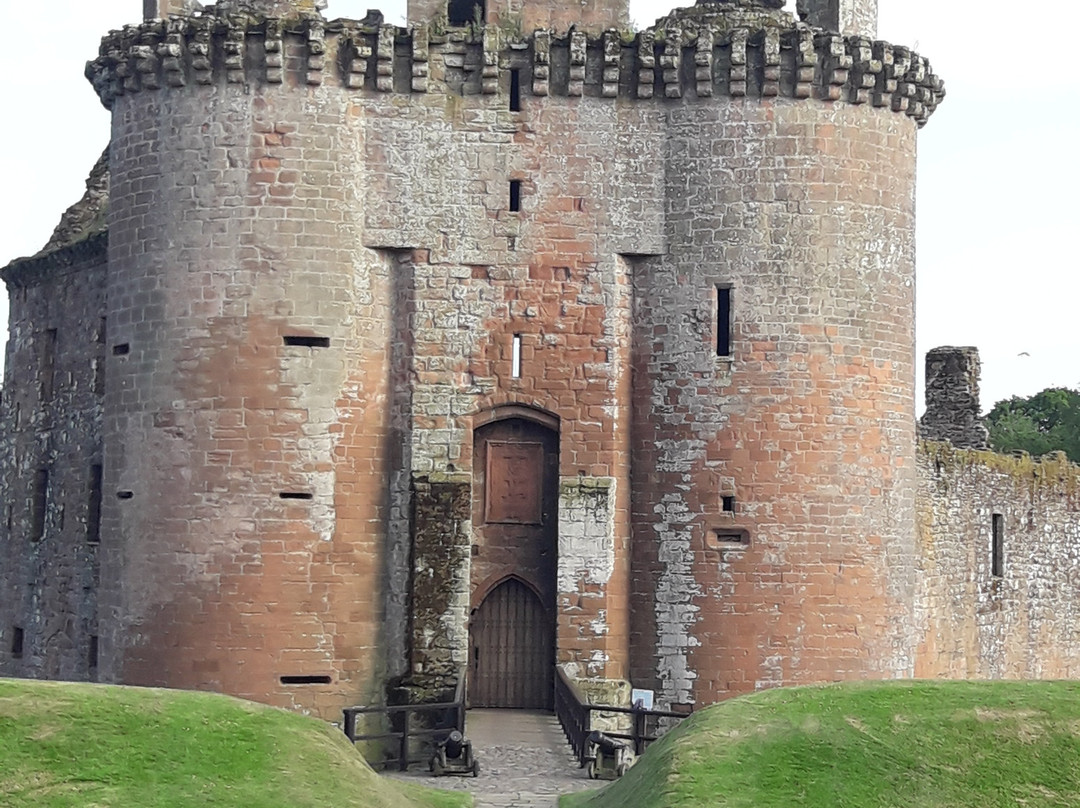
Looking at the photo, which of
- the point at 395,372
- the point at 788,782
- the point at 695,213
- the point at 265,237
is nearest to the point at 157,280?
the point at 265,237

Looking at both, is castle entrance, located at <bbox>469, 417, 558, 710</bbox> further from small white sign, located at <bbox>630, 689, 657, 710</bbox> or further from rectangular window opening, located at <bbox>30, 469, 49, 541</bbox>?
rectangular window opening, located at <bbox>30, 469, 49, 541</bbox>

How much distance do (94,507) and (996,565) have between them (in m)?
15.4

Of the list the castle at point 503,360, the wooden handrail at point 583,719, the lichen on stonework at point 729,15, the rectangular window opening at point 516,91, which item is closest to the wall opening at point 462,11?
the castle at point 503,360

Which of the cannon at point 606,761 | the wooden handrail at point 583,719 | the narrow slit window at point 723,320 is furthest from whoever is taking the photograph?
the narrow slit window at point 723,320

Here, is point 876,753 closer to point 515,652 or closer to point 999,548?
point 515,652

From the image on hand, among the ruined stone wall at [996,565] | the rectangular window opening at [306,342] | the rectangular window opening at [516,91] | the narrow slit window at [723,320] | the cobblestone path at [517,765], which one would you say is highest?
the rectangular window opening at [516,91]

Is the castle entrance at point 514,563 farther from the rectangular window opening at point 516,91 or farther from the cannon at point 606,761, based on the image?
the cannon at point 606,761

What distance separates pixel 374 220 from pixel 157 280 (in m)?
2.88

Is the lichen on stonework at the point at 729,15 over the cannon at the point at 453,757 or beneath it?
over

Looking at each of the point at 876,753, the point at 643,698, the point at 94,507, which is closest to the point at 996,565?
the point at 643,698

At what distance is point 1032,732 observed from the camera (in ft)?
55.7

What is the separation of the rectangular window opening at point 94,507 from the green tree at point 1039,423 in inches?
1388

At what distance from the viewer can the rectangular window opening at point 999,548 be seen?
34.2m

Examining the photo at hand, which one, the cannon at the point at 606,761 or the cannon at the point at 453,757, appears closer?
the cannon at the point at 606,761
